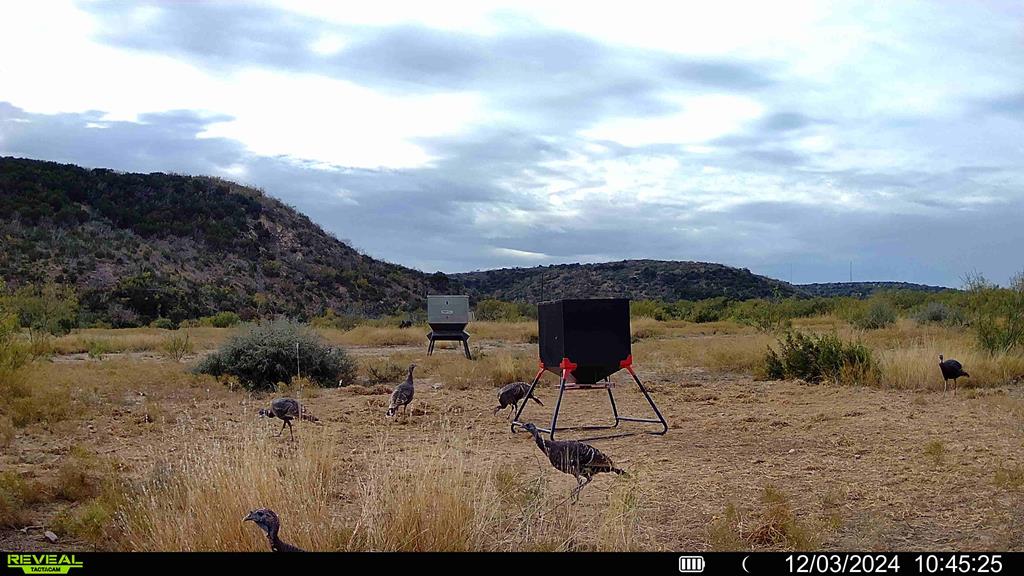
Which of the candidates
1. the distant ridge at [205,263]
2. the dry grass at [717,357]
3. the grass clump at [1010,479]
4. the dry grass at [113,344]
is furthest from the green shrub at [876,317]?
the grass clump at [1010,479]

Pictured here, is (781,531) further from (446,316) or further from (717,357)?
(446,316)

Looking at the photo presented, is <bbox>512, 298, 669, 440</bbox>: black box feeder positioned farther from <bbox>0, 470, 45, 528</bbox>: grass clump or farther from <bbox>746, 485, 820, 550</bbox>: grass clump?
<bbox>0, 470, 45, 528</bbox>: grass clump

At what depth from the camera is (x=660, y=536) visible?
252 inches

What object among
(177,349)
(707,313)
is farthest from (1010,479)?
(707,313)

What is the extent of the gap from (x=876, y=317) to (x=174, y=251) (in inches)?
1766

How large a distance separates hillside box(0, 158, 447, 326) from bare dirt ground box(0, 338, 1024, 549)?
33101mm

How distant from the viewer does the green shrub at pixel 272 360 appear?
673 inches

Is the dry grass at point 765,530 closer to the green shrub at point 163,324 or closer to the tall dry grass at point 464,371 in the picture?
the tall dry grass at point 464,371

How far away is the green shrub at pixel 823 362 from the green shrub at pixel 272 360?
30.2ft
